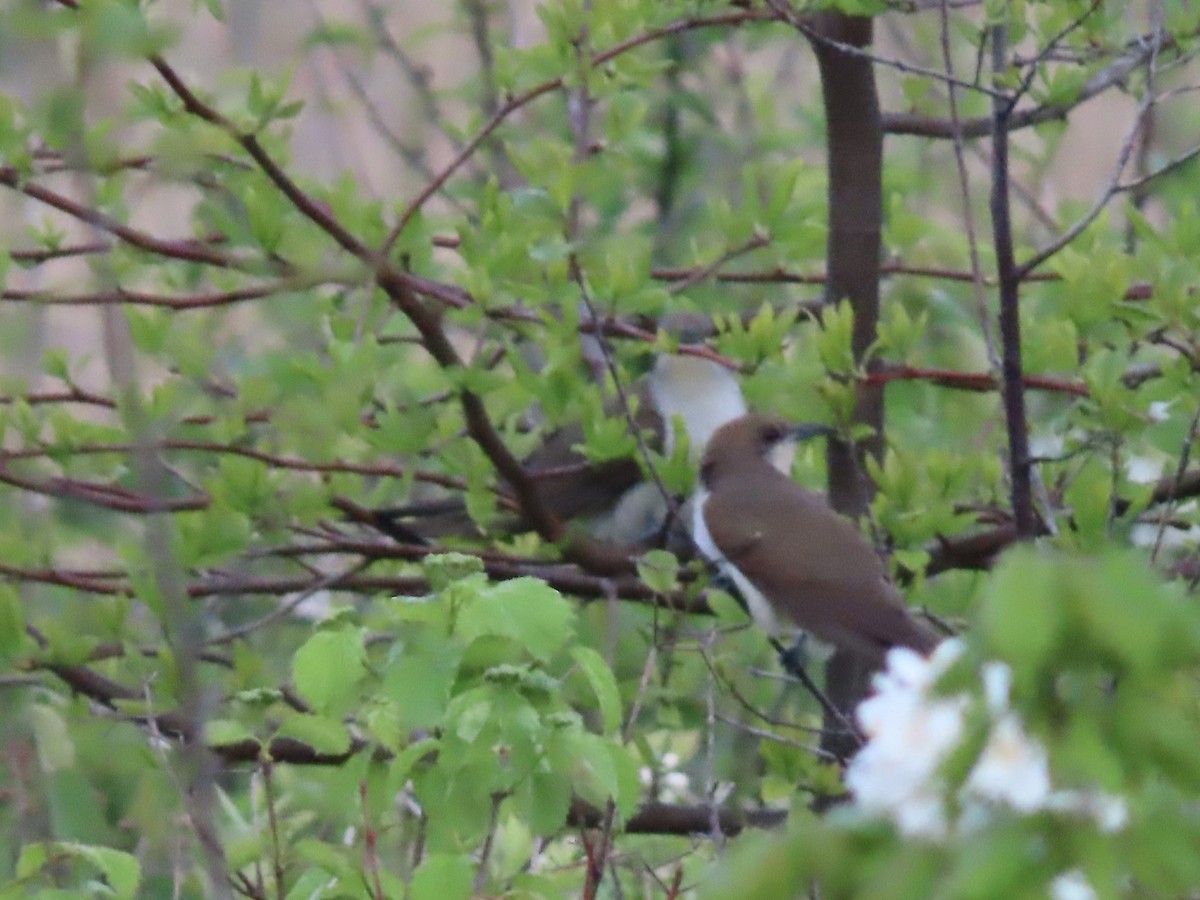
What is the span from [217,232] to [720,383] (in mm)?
1856

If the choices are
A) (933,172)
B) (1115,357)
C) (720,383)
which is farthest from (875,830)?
(933,172)

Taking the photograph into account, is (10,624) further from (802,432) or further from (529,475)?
(802,432)

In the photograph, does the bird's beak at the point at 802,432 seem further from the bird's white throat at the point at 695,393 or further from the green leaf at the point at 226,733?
the green leaf at the point at 226,733

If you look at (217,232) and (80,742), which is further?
(217,232)

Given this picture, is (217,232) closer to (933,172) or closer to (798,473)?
(798,473)

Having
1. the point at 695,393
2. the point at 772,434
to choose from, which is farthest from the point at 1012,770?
the point at 695,393

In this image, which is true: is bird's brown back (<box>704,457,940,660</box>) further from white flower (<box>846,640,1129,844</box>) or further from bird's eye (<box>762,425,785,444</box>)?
white flower (<box>846,640,1129,844</box>)

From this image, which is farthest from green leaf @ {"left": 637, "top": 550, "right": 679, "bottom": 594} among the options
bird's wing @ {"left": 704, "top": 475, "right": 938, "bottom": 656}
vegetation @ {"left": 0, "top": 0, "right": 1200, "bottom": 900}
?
bird's wing @ {"left": 704, "top": 475, "right": 938, "bottom": 656}

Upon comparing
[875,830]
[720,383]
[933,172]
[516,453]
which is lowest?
[875,830]

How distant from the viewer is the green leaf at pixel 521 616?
5.49 ft

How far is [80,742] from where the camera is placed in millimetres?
2463

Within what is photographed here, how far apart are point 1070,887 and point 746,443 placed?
2.93 meters

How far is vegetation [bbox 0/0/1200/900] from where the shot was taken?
1.36 metres

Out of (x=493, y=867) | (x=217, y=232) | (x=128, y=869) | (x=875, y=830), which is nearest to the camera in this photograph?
(x=875, y=830)
